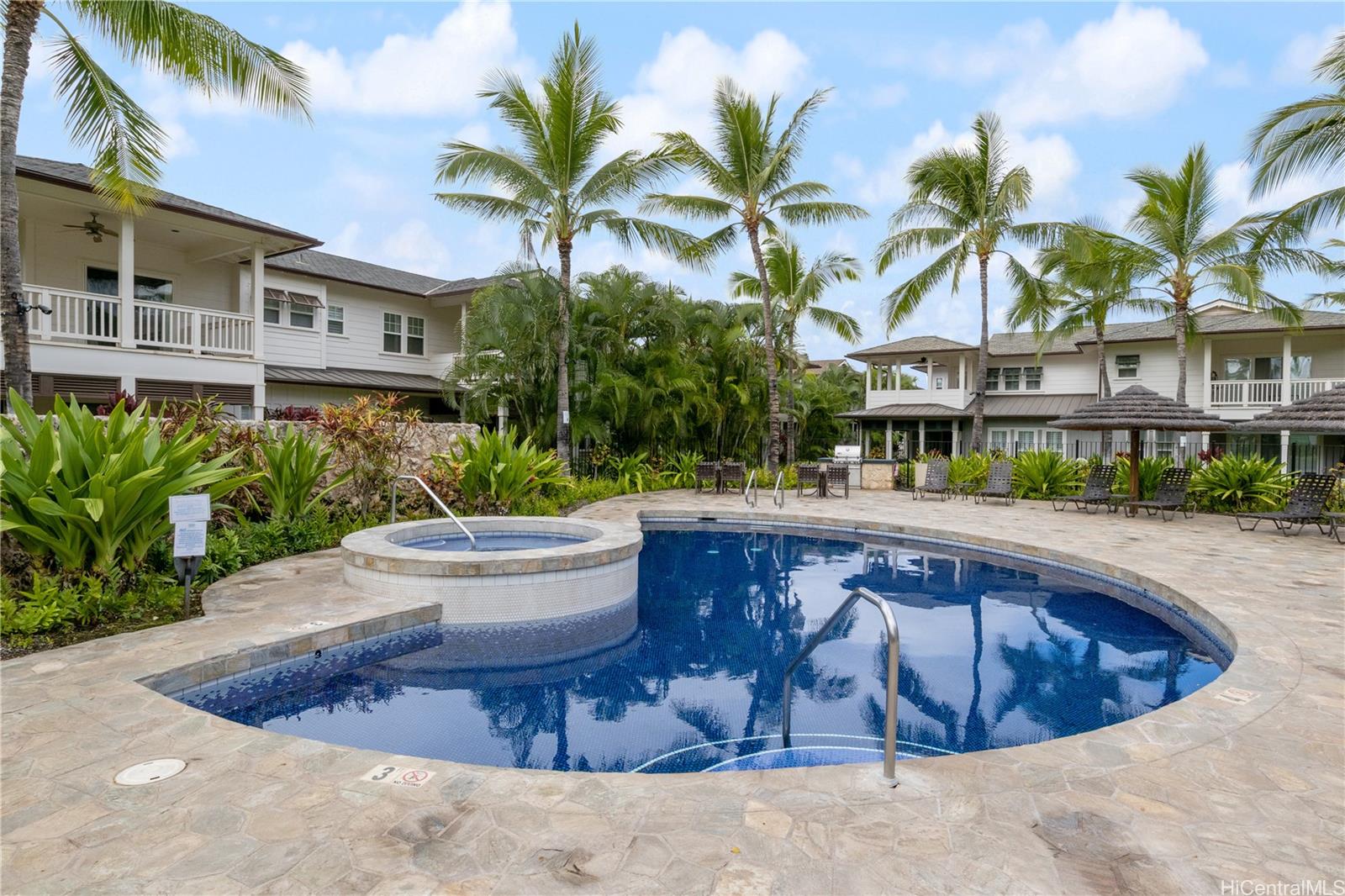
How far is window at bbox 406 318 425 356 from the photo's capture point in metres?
21.8

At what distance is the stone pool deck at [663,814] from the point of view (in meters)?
2.60

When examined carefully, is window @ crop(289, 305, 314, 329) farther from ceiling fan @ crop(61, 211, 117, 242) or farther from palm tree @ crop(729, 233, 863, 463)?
palm tree @ crop(729, 233, 863, 463)

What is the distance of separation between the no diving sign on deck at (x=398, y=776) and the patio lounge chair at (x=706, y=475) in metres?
14.3

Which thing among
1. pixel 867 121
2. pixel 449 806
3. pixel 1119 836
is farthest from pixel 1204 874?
pixel 867 121

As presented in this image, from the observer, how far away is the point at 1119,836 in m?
2.90

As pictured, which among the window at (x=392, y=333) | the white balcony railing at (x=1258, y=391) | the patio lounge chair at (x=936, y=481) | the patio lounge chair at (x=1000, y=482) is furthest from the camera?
the white balcony railing at (x=1258, y=391)

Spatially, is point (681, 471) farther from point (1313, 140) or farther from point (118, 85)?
point (1313, 140)

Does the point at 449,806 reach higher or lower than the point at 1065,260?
lower

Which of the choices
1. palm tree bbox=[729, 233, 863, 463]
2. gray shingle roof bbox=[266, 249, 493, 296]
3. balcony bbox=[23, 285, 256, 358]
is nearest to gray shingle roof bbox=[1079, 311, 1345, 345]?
palm tree bbox=[729, 233, 863, 463]

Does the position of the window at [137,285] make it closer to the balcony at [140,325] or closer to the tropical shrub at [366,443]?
the balcony at [140,325]

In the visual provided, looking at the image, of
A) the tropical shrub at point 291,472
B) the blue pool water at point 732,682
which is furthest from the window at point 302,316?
the blue pool water at point 732,682

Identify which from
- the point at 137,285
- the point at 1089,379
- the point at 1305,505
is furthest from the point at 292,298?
the point at 1089,379

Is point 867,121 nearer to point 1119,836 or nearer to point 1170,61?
point 1170,61

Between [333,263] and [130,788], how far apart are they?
2026 cm
